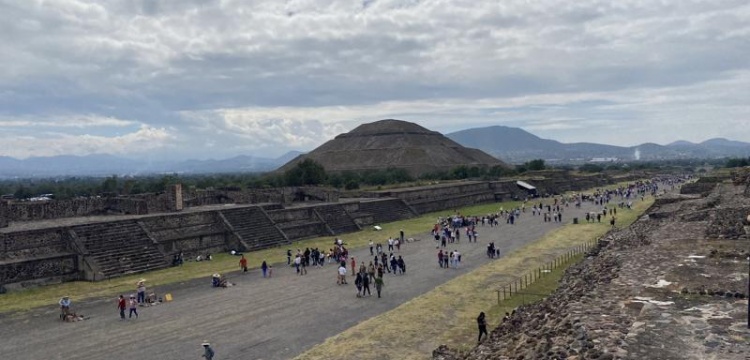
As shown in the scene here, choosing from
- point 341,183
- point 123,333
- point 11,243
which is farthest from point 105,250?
point 341,183

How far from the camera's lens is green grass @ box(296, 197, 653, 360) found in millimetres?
12359

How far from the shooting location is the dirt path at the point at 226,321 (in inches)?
516

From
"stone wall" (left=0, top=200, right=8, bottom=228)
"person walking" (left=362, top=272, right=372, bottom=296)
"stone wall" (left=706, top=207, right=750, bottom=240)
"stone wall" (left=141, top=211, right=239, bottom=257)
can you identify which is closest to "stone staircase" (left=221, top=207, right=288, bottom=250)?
"stone wall" (left=141, top=211, right=239, bottom=257)

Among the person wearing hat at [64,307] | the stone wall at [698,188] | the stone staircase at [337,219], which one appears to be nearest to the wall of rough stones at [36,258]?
the person wearing hat at [64,307]

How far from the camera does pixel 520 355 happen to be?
8.74 meters

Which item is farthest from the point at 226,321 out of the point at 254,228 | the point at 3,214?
the point at 254,228

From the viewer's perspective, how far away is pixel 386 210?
4175 centimetres

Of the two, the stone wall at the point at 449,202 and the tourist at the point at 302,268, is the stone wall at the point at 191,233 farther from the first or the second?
the stone wall at the point at 449,202

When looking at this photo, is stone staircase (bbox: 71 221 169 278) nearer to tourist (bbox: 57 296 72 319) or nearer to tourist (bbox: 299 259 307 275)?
tourist (bbox: 57 296 72 319)

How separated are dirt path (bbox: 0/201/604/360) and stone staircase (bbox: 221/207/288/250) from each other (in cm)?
660

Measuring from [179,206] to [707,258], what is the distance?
24.9 metres

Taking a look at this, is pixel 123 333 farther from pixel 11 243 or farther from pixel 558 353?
pixel 558 353

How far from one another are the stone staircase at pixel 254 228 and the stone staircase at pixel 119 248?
5.16m

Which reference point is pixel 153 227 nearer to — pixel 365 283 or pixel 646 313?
pixel 365 283
